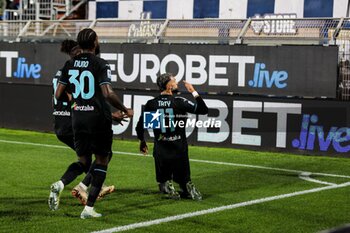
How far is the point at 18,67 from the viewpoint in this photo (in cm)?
1956

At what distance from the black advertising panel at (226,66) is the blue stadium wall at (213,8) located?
719cm

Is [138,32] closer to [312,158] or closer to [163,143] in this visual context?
[312,158]

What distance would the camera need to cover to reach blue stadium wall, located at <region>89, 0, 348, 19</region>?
22578 mm

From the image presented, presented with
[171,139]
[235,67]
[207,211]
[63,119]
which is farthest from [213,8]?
[207,211]

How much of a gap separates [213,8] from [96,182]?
1826 centimetres

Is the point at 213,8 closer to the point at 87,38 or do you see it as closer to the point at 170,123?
the point at 170,123

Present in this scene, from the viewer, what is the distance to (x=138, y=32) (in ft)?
58.9

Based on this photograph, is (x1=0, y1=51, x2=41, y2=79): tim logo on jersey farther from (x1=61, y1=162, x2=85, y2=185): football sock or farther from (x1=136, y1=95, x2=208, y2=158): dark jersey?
(x1=61, y1=162, x2=85, y2=185): football sock

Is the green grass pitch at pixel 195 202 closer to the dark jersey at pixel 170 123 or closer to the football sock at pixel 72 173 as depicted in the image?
the football sock at pixel 72 173

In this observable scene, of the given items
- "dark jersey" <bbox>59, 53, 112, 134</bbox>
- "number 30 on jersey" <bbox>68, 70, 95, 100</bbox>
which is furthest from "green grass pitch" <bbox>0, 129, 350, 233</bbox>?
"number 30 on jersey" <bbox>68, 70, 95, 100</bbox>

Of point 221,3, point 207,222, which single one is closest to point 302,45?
point 207,222

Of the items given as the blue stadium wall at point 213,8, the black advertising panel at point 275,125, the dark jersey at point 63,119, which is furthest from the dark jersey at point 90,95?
the blue stadium wall at point 213,8

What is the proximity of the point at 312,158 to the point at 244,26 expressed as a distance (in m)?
3.91

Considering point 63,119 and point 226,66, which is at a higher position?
point 226,66
